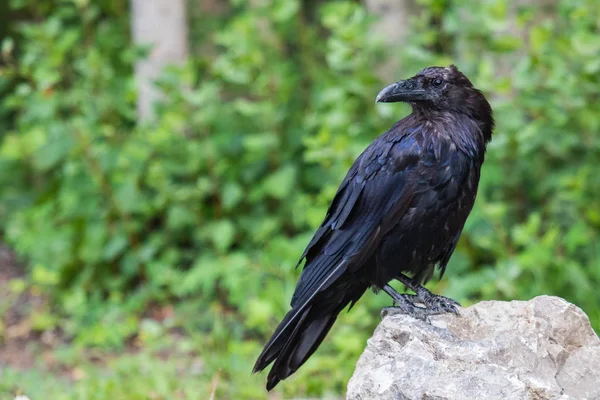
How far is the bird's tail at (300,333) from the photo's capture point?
11.1 feet

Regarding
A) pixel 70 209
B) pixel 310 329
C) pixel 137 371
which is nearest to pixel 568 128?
pixel 310 329

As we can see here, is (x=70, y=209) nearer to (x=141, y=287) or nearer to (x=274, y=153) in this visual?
(x=141, y=287)

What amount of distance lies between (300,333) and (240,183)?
11.7ft

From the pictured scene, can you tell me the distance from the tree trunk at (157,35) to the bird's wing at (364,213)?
398cm

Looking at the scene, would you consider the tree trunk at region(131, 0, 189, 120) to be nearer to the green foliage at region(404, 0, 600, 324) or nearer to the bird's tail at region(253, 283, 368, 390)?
the green foliage at region(404, 0, 600, 324)

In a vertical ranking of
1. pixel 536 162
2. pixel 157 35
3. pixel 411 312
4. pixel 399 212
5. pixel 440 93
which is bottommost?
pixel 411 312

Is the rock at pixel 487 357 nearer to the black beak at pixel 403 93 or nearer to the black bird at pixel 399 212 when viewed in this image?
the black bird at pixel 399 212

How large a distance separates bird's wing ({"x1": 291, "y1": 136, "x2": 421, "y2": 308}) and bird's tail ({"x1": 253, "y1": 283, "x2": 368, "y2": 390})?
0.09 meters

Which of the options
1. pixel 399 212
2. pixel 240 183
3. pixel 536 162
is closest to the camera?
pixel 399 212

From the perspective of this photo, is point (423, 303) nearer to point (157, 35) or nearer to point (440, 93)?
point (440, 93)

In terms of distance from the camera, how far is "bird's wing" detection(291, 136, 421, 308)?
337cm

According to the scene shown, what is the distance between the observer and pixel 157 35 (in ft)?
23.7

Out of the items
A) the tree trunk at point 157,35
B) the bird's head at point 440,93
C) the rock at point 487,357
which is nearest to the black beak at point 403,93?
the bird's head at point 440,93

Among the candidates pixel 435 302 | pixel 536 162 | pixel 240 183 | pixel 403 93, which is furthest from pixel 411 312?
pixel 240 183
